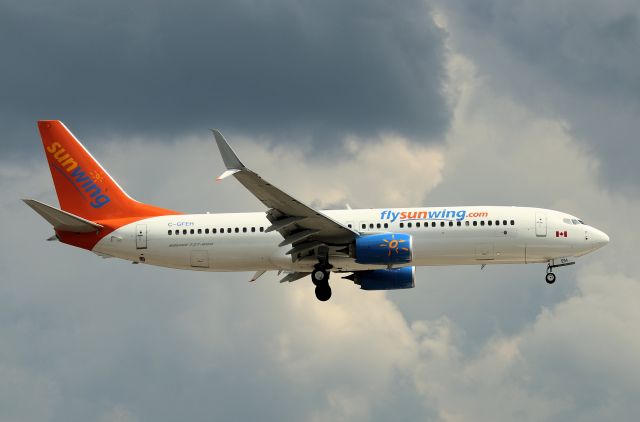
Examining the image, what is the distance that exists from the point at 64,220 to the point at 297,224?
14.7 meters

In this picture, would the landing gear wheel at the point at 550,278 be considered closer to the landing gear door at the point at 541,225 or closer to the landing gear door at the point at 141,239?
the landing gear door at the point at 541,225

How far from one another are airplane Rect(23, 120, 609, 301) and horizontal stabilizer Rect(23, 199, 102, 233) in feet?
0.20

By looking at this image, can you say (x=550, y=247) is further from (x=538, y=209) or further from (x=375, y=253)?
(x=375, y=253)

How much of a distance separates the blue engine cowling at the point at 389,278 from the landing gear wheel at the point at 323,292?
5.62 m

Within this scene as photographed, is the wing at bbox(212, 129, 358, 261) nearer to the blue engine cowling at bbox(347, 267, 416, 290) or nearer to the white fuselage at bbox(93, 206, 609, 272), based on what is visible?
the white fuselage at bbox(93, 206, 609, 272)

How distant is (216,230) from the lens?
8219 cm

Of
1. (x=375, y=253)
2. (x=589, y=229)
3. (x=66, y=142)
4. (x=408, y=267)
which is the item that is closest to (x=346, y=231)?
(x=375, y=253)

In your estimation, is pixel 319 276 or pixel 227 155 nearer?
pixel 227 155

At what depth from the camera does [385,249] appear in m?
78.3

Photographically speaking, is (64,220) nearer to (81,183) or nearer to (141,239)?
(141,239)

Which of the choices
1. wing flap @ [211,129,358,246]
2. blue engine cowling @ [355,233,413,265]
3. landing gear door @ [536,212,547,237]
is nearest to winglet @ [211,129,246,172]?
wing flap @ [211,129,358,246]

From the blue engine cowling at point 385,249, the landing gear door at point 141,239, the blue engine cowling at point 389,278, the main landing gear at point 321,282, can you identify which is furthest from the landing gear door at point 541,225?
the landing gear door at point 141,239

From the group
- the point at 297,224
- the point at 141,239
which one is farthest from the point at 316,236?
the point at 141,239

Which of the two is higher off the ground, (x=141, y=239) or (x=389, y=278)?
(x=141, y=239)
